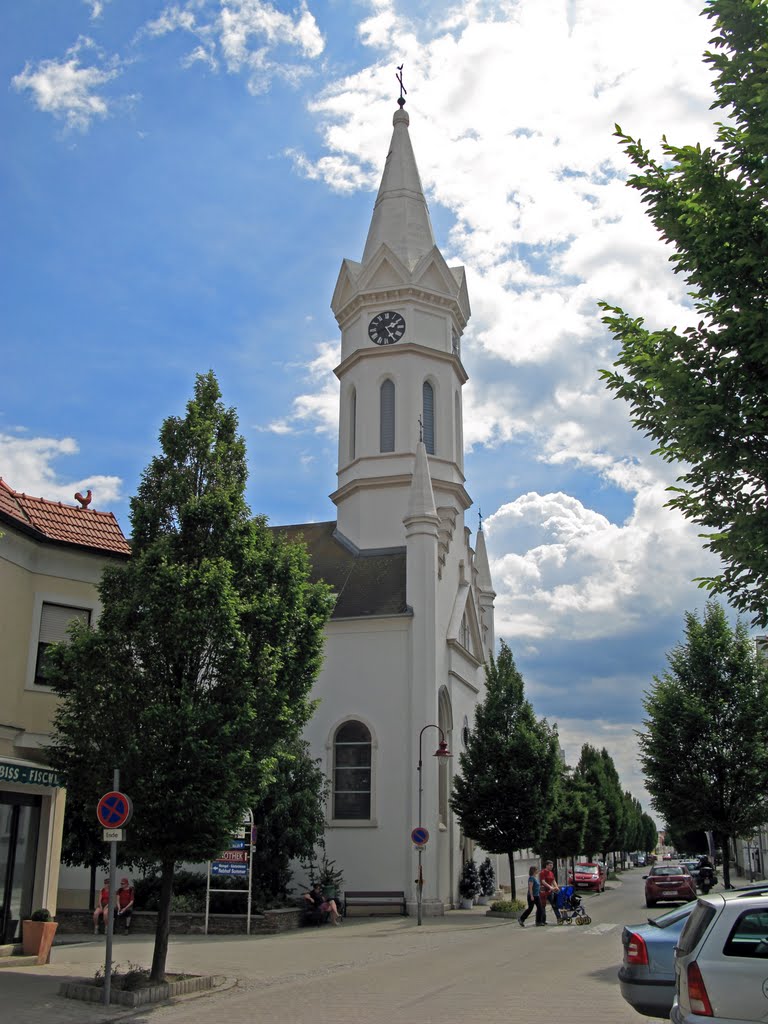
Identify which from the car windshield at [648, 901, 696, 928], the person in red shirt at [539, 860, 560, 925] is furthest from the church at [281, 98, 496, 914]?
the car windshield at [648, 901, 696, 928]

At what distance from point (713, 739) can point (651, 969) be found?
1816 cm

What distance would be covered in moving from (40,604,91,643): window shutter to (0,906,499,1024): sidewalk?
19.2 feet

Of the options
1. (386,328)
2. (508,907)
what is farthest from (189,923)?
(386,328)

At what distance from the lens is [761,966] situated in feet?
23.8

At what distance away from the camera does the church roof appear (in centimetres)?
3828

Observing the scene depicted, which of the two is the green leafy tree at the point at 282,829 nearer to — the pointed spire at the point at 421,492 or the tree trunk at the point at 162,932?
the pointed spire at the point at 421,492

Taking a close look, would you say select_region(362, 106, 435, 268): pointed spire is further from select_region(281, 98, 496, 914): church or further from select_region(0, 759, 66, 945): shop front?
select_region(0, 759, 66, 945): shop front

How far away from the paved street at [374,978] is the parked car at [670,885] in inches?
332

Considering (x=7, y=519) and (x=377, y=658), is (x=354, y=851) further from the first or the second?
(x=7, y=519)

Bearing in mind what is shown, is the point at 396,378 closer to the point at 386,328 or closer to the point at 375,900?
the point at 386,328

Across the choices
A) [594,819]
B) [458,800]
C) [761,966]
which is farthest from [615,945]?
[594,819]

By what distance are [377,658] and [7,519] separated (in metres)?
21.3

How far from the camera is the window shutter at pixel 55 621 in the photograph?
19031 mm

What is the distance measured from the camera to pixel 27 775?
17078 millimetres
